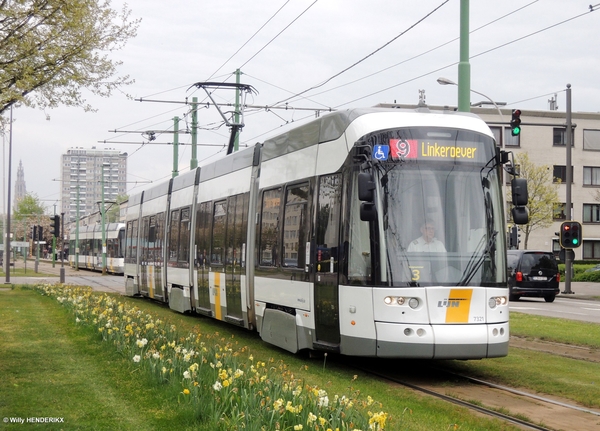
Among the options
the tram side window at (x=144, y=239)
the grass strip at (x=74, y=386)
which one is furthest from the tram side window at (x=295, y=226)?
the tram side window at (x=144, y=239)

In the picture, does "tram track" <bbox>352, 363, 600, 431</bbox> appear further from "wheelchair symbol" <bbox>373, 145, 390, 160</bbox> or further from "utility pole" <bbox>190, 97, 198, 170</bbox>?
"utility pole" <bbox>190, 97, 198, 170</bbox>

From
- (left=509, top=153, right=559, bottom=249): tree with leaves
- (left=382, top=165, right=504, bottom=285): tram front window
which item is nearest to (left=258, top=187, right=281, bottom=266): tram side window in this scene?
(left=382, top=165, right=504, bottom=285): tram front window

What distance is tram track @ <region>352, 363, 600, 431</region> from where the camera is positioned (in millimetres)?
8312

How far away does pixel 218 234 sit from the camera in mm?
17625

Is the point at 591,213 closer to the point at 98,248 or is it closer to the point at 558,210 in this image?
the point at 558,210

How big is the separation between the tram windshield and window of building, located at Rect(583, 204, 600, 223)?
6273 centimetres

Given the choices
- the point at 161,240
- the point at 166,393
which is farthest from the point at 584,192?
the point at 166,393

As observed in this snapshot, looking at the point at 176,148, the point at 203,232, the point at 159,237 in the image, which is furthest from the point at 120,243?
the point at 203,232

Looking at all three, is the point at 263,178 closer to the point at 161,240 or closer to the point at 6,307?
the point at 161,240

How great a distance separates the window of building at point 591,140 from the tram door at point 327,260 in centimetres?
6277

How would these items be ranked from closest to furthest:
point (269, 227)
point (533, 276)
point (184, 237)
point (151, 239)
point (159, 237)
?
point (269, 227)
point (184, 237)
point (159, 237)
point (151, 239)
point (533, 276)

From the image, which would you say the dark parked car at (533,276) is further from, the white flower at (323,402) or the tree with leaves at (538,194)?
the tree with leaves at (538,194)

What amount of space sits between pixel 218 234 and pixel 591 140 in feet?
194

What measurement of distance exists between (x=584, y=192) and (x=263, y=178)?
6039 cm
